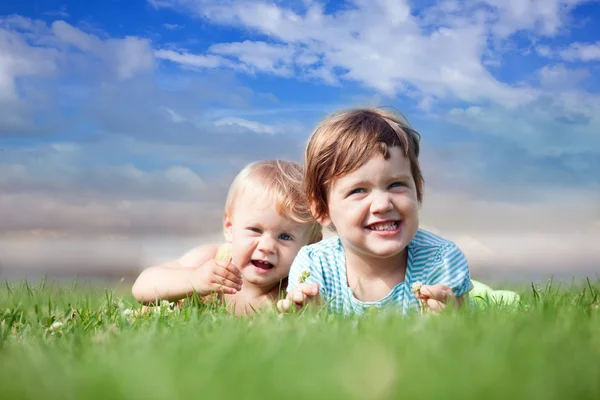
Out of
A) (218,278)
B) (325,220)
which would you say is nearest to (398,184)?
(325,220)

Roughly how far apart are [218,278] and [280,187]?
0.91 meters

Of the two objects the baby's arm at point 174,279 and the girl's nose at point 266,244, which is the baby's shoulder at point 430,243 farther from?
the baby's arm at point 174,279

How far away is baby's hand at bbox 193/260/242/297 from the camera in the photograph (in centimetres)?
489

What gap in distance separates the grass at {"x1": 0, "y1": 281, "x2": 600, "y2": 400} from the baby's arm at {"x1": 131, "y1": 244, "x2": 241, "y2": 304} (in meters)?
1.71

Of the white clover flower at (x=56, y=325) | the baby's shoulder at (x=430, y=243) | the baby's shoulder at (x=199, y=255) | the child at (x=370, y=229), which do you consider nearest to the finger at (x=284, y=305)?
the child at (x=370, y=229)

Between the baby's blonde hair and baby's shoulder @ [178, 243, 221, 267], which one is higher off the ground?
the baby's blonde hair

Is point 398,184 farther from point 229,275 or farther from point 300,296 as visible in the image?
point 229,275

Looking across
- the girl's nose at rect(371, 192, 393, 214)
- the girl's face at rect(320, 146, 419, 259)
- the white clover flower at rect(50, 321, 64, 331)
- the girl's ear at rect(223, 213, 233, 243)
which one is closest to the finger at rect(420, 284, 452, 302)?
the girl's face at rect(320, 146, 419, 259)

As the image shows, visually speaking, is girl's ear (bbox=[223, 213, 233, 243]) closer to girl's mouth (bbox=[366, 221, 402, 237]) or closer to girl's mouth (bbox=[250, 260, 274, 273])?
girl's mouth (bbox=[250, 260, 274, 273])

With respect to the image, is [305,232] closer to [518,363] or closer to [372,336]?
[372,336]

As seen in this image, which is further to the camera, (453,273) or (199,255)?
(199,255)

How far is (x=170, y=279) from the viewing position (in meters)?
5.52

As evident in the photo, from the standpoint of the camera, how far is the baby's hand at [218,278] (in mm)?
4895

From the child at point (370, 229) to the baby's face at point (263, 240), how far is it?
0.42 meters
